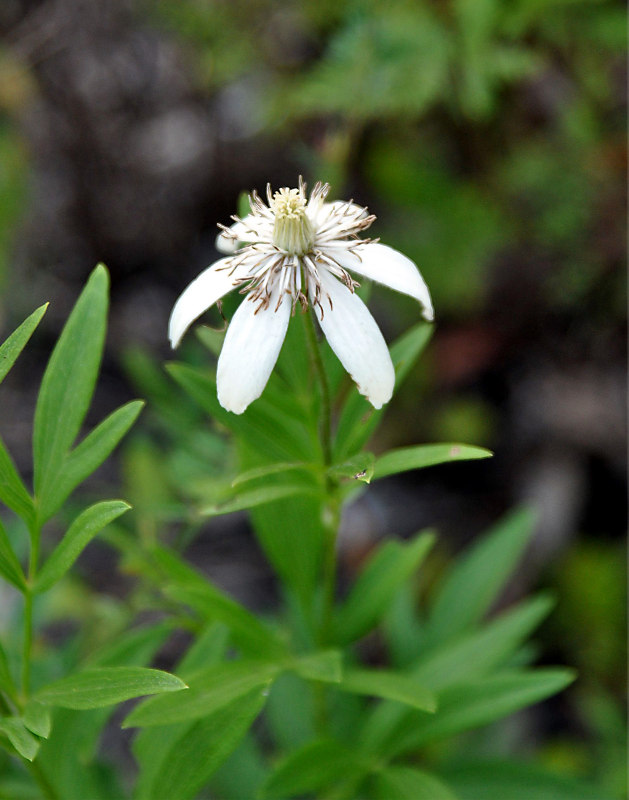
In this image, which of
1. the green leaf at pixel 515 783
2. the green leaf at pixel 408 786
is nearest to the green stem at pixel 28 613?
the green leaf at pixel 408 786

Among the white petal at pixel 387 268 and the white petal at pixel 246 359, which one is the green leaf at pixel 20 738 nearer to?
the white petal at pixel 246 359

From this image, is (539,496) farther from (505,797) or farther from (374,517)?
(505,797)

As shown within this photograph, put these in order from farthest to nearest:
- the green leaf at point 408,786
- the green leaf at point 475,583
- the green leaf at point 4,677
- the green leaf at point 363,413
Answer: the green leaf at point 475,583
the green leaf at point 408,786
the green leaf at point 363,413
the green leaf at point 4,677

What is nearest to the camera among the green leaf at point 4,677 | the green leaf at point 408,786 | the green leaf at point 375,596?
the green leaf at point 4,677

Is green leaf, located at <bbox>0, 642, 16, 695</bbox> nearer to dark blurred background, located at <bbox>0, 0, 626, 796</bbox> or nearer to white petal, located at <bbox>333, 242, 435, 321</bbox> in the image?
white petal, located at <bbox>333, 242, 435, 321</bbox>

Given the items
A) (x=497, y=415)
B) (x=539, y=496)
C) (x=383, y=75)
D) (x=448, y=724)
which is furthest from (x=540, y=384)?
(x=448, y=724)
